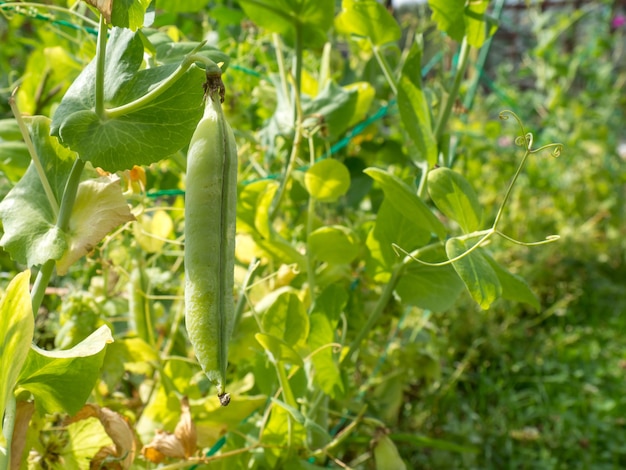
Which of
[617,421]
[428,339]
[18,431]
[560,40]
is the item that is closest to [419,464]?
[428,339]

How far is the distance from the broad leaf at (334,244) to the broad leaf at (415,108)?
12cm

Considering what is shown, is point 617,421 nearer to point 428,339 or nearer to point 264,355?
point 428,339

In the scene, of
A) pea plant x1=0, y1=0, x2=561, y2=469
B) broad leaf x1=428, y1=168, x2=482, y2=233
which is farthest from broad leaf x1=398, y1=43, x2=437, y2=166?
broad leaf x1=428, y1=168, x2=482, y2=233

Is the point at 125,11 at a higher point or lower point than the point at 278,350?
higher

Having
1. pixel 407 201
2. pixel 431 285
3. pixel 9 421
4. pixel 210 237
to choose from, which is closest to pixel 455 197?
pixel 407 201

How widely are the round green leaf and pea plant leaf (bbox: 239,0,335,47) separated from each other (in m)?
0.17

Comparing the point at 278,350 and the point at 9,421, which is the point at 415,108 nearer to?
the point at 278,350

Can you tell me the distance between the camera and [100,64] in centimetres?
41

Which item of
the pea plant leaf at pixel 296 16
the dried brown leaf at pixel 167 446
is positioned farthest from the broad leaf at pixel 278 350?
the pea plant leaf at pixel 296 16

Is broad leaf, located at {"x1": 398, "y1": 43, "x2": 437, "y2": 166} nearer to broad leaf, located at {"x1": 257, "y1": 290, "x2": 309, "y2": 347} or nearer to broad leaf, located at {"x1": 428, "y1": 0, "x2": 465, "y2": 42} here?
broad leaf, located at {"x1": 428, "y1": 0, "x2": 465, "y2": 42}

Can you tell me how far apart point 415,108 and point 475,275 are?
0.73 ft

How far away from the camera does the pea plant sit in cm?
40

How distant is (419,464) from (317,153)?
2.00ft

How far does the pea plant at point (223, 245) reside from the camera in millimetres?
401
